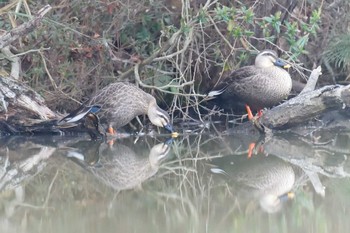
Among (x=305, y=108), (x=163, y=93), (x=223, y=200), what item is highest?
(x=223, y=200)

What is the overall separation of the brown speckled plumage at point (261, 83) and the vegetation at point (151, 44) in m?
0.29

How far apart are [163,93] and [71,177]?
12.0 feet


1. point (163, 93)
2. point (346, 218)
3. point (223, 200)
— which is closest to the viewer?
point (346, 218)

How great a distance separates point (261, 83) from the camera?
33.7 feet

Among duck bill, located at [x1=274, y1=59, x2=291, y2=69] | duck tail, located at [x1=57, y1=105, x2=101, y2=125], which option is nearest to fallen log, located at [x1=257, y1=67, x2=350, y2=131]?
duck bill, located at [x1=274, y1=59, x2=291, y2=69]

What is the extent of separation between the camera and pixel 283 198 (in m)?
6.59

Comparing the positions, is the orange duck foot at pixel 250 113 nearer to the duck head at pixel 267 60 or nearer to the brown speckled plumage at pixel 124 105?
the duck head at pixel 267 60

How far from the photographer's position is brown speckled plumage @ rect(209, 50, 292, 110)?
10227mm

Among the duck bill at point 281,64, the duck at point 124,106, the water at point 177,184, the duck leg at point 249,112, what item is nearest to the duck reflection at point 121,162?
the water at point 177,184

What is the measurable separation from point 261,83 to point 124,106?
1.54 metres

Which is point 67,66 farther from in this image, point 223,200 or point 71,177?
point 223,200

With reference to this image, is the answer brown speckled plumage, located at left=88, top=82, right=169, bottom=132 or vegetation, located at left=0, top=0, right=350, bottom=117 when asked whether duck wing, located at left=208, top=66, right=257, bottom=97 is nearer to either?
vegetation, located at left=0, top=0, right=350, bottom=117

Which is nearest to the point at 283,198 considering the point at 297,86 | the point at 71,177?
the point at 71,177

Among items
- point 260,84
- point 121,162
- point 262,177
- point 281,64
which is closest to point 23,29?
point 121,162
